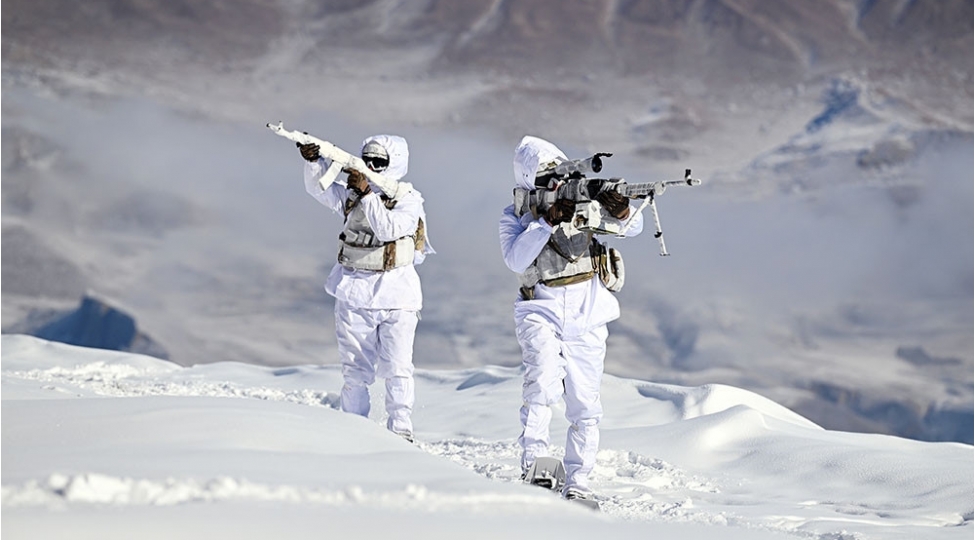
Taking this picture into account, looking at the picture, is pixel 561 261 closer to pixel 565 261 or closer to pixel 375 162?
pixel 565 261

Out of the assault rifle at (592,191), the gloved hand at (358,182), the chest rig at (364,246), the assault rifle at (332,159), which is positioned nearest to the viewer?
the assault rifle at (592,191)

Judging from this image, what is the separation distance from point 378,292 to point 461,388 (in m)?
5.68

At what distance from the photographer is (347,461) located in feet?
11.6

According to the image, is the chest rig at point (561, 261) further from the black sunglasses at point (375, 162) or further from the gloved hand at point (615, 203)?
the black sunglasses at point (375, 162)

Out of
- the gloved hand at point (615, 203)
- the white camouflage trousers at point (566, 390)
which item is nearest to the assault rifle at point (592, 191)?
the gloved hand at point (615, 203)

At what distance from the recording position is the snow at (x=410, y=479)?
285 cm

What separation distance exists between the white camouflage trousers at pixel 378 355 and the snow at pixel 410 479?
72cm

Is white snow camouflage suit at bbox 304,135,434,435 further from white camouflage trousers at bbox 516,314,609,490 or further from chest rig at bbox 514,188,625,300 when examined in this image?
white camouflage trousers at bbox 516,314,609,490

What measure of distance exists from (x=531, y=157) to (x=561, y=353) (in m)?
1.09

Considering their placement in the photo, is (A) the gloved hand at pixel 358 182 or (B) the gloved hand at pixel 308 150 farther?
(A) the gloved hand at pixel 358 182

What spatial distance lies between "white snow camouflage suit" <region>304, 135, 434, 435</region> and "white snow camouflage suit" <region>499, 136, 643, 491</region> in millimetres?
1293

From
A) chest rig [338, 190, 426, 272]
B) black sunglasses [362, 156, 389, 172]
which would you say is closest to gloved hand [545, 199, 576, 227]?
chest rig [338, 190, 426, 272]

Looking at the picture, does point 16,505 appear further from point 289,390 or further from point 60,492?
point 289,390

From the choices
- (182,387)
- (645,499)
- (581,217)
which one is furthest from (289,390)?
(581,217)
